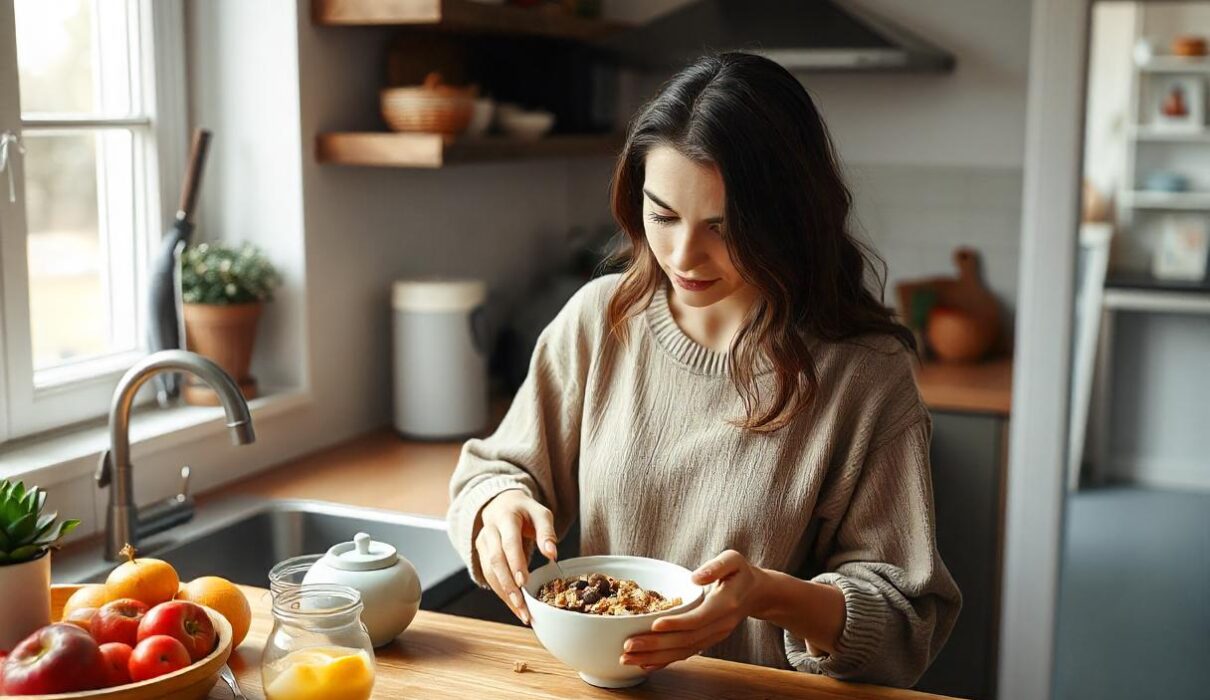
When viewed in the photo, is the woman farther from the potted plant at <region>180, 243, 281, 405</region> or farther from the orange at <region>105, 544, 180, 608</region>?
the potted plant at <region>180, 243, 281, 405</region>

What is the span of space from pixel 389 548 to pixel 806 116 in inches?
27.6

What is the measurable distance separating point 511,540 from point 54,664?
19.7 inches

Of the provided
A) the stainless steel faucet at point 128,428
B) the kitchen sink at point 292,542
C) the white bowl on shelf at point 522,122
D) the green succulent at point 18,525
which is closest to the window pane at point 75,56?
the stainless steel faucet at point 128,428

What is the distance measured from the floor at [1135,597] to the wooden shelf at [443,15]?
2279 millimetres

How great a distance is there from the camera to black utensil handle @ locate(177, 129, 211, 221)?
2.24 meters

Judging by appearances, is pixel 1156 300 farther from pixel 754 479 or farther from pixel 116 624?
pixel 116 624

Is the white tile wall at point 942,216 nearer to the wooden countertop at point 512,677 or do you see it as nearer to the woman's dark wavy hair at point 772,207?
the woman's dark wavy hair at point 772,207

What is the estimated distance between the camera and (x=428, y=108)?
243cm

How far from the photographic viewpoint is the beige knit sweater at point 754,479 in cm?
149

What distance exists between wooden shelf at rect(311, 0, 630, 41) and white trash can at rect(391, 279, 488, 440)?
521 mm

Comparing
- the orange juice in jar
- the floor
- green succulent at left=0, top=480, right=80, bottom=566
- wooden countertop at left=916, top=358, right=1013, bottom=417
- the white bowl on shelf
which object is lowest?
the floor

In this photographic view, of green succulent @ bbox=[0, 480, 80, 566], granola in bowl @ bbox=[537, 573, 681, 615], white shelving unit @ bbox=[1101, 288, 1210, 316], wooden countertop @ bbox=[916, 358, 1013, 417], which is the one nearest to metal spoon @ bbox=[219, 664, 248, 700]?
green succulent @ bbox=[0, 480, 80, 566]

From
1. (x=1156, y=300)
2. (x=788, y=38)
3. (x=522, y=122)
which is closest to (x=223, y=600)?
(x=522, y=122)

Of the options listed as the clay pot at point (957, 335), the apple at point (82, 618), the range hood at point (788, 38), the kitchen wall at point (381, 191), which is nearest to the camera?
the apple at point (82, 618)
